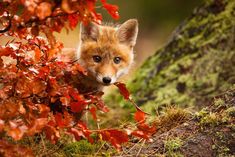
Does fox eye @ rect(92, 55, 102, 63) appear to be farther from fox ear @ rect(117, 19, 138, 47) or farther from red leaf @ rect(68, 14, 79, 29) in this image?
red leaf @ rect(68, 14, 79, 29)

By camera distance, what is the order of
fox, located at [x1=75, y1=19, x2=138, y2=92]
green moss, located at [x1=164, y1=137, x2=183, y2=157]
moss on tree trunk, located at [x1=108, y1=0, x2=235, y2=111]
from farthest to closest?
moss on tree trunk, located at [x1=108, y1=0, x2=235, y2=111]
fox, located at [x1=75, y1=19, x2=138, y2=92]
green moss, located at [x1=164, y1=137, x2=183, y2=157]

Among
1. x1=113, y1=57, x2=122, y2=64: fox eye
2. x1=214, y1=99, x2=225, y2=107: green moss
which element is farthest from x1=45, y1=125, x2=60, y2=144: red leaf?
x1=113, y1=57, x2=122, y2=64: fox eye

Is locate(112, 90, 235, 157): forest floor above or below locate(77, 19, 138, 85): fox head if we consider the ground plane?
below

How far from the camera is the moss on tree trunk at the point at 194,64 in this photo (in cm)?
596

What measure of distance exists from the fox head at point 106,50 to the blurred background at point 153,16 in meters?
9.10

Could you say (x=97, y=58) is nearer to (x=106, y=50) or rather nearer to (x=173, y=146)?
(x=106, y=50)

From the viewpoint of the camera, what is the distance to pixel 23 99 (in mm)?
3145

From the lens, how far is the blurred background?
14.7 meters

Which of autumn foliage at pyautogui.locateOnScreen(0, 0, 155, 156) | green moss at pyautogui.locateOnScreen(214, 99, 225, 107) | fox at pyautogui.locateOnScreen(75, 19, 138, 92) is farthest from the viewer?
fox at pyautogui.locateOnScreen(75, 19, 138, 92)

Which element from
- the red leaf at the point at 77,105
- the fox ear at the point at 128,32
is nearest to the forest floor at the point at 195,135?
the red leaf at the point at 77,105

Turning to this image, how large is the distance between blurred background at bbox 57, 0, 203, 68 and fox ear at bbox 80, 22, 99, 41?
363 inches

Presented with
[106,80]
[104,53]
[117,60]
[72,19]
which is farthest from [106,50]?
[72,19]

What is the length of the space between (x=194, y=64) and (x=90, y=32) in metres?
1.85

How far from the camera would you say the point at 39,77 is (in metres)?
3.29
